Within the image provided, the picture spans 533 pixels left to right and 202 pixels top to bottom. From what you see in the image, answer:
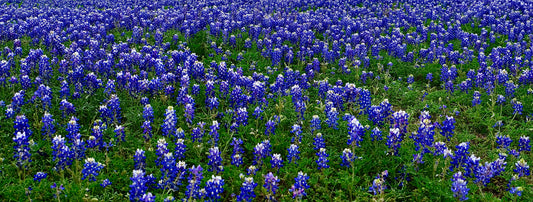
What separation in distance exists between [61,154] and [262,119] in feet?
9.32

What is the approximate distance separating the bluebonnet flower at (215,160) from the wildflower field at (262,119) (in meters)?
0.01

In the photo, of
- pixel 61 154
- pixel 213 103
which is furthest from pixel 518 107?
pixel 61 154

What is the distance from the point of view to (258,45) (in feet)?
→ 32.7

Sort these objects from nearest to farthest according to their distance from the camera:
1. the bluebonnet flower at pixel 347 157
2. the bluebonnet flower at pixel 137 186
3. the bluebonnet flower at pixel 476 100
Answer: the bluebonnet flower at pixel 137 186, the bluebonnet flower at pixel 347 157, the bluebonnet flower at pixel 476 100

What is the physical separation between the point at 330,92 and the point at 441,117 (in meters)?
1.82

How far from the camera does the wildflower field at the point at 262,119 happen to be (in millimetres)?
4684

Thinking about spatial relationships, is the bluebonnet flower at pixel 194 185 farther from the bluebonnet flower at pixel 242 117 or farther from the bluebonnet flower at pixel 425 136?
the bluebonnet flower at pixel 425 136

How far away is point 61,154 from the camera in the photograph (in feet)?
15.2

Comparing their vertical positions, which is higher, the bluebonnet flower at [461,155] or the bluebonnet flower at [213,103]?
the bluebonnet flower at [213,103]

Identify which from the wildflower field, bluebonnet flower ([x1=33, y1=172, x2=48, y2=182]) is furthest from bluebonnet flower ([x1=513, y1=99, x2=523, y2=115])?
bluebonnet flower ([x1=33, y1=172, x2=48, y2=182])

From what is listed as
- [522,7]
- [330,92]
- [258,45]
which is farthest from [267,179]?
[522,7]

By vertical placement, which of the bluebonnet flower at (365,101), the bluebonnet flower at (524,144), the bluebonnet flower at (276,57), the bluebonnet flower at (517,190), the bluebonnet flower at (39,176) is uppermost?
the bluebonnet flower at (276,57)

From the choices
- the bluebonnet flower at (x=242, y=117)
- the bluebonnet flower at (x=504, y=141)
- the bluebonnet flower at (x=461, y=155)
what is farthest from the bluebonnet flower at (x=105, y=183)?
the bluebonnet flower at (x=504, y=141)

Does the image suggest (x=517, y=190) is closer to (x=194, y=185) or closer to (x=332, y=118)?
(x=332, y=118)
